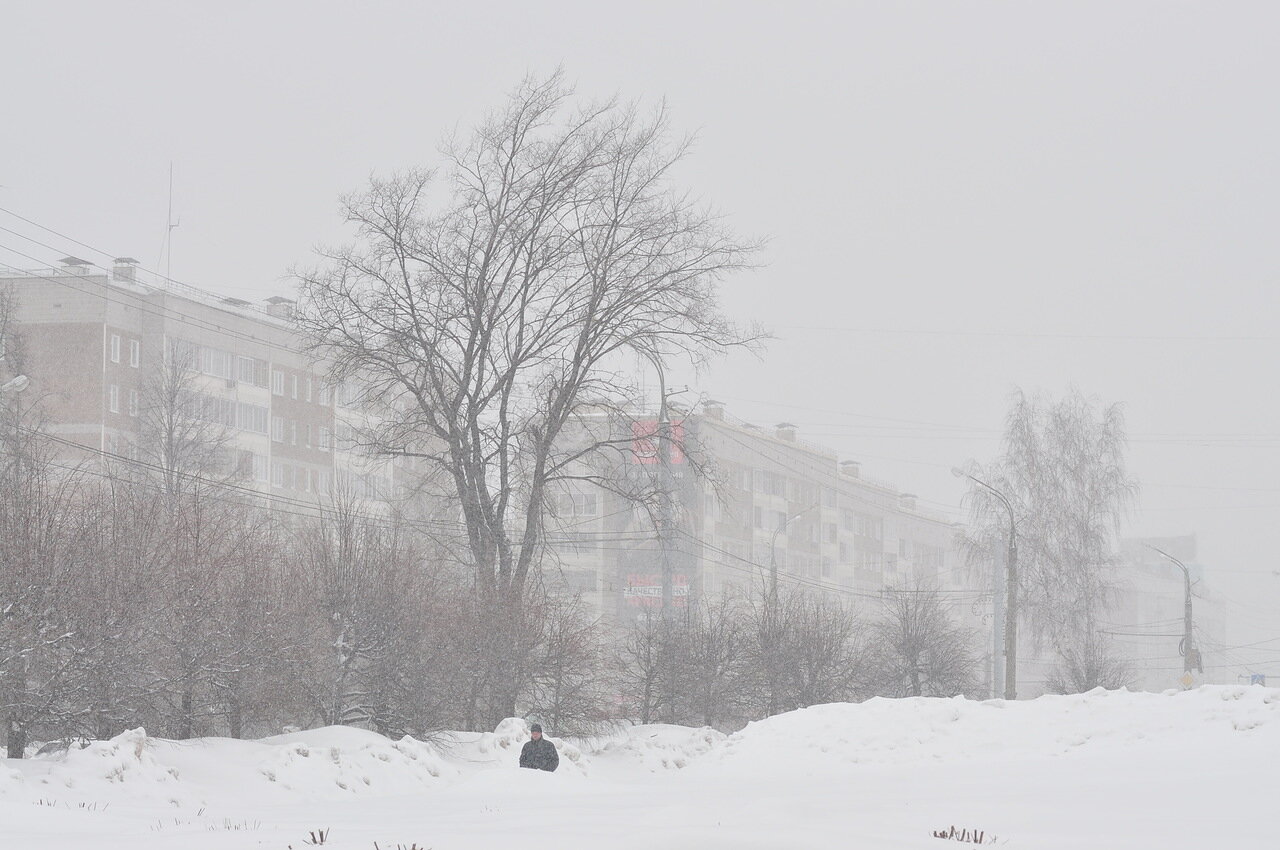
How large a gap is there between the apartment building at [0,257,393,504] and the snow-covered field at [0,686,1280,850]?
139 ft

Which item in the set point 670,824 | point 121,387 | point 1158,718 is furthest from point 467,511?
point 121,387

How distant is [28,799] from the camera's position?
1465cm

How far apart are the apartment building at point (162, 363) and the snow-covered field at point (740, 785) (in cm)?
4228

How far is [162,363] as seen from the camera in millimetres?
66812

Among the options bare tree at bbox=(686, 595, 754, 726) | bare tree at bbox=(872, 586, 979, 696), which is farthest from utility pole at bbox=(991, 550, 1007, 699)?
bare tree at bbox=(686, 595, 754, 726)

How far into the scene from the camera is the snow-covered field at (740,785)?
1218cm

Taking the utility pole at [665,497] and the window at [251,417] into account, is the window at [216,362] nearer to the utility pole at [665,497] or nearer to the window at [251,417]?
the window at [251,417]

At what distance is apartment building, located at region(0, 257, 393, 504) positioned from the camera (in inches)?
2781

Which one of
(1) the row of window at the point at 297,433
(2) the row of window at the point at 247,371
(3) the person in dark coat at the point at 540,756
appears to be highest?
(2) the row of window at the point at 247,371

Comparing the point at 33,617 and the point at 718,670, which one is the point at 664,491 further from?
the point at 33,617

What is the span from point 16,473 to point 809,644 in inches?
894

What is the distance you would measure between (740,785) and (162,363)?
166ft

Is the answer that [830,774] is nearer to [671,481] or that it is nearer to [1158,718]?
[1158,718]

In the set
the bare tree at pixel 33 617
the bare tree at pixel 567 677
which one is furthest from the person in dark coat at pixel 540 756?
the bare tree at pixel 567 677
